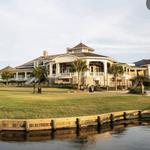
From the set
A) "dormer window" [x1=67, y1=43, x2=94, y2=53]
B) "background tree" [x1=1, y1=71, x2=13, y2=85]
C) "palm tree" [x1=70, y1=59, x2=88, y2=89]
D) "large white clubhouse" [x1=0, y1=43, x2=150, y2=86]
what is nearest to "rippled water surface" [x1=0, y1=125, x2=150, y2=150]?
"palm tree" [x1=70, y1=59, x2=88, y2=89]

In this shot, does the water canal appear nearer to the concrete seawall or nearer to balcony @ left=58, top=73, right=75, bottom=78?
the concrete seawall

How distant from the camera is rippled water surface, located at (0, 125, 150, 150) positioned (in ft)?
85.0

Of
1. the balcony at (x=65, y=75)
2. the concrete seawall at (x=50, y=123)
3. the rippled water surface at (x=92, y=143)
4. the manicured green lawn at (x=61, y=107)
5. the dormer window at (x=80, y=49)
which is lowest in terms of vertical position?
the rippled water surface at (x=92, y=143)

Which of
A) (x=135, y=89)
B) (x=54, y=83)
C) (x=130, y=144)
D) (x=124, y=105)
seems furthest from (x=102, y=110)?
(x=54, y=83)

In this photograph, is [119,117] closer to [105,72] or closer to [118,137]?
[118,137]

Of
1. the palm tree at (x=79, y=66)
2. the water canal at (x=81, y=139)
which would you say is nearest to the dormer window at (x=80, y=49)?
the palm tree at (x=79, y=66)

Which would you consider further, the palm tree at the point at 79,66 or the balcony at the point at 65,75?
the balcony at the point at 65,75

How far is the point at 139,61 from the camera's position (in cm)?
12525

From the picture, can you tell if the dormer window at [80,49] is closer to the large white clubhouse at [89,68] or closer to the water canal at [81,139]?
the large white clubhouse at [89,68]

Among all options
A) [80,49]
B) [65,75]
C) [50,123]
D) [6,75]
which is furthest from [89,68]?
[50,123]

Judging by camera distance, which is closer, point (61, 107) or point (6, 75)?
point (61, 107)

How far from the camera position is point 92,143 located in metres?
27.7

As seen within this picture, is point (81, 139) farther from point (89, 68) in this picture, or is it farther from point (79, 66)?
point (89, 68)

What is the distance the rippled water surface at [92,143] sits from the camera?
25895 mm
